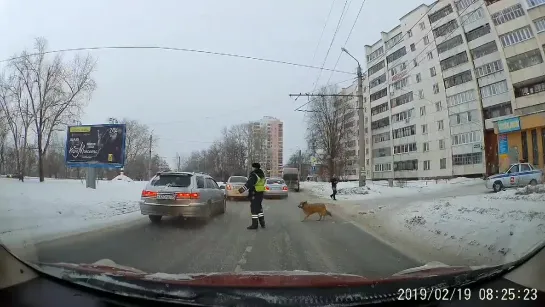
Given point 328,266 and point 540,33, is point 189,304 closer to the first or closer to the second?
point 328,266

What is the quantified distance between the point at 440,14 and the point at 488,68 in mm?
811

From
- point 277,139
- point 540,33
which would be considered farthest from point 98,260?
point 540,33

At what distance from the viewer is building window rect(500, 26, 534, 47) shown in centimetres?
363

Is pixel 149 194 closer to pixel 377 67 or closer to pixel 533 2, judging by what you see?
pixel 377 67

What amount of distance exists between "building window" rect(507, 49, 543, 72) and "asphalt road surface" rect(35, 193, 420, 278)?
7.41 feet

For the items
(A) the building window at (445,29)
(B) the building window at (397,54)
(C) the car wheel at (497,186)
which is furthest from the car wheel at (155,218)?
(A) the building window at (445,29)

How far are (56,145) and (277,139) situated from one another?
320 centimetres

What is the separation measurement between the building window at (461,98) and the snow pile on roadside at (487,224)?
108 cm

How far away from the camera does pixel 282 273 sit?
10.1 ft

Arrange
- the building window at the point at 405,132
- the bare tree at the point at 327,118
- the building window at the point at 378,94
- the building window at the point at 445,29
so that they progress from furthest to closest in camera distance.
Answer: the bare tree at the point at 327,118 → the building window at the point at 378,94 → the building window at the point at 405,132 → the building window at the point at 445,29

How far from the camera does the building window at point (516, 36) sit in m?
3.63

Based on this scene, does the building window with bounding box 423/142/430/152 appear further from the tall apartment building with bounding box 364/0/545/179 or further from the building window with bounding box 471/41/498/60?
the building window with bounding box 471/41/498/60

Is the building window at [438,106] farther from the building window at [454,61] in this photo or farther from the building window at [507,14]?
the building window at [507,14]

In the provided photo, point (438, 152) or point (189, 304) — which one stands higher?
point (438, 152)
